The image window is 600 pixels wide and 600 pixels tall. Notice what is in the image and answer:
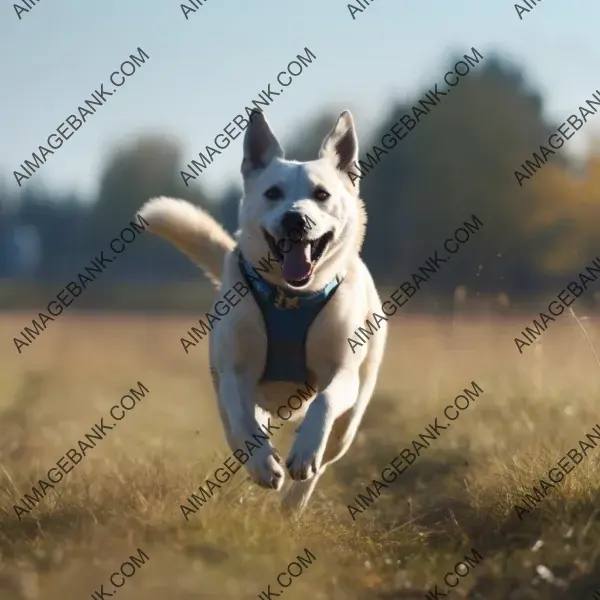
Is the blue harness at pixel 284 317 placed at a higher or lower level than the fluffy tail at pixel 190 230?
higher

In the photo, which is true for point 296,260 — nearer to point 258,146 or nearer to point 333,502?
point 258,146

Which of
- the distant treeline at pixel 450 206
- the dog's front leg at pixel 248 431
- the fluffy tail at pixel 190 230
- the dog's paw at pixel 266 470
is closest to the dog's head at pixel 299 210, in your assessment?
the dog's front leg at pixel 248 431

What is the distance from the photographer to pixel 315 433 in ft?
14.3

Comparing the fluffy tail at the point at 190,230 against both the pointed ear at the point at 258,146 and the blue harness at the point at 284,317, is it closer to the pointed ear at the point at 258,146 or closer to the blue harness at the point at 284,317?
the pointed ear at the point at 258,146

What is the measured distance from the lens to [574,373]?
8477mm

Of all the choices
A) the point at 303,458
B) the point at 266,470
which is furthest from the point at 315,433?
Result: the point at 266,470

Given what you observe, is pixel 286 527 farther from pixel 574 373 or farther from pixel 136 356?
pixel 136 356

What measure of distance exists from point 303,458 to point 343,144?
6.47ft

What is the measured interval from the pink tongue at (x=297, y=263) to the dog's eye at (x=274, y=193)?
31cm

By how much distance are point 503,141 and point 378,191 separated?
105 inches

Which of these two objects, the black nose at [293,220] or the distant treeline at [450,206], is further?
the distant treeline at [450,206]

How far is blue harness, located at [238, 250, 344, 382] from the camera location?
5031 mm

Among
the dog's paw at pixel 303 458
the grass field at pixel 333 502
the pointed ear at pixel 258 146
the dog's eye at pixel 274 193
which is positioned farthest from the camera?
the pointed ear at pixel 258 146

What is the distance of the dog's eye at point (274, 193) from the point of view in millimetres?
4980
